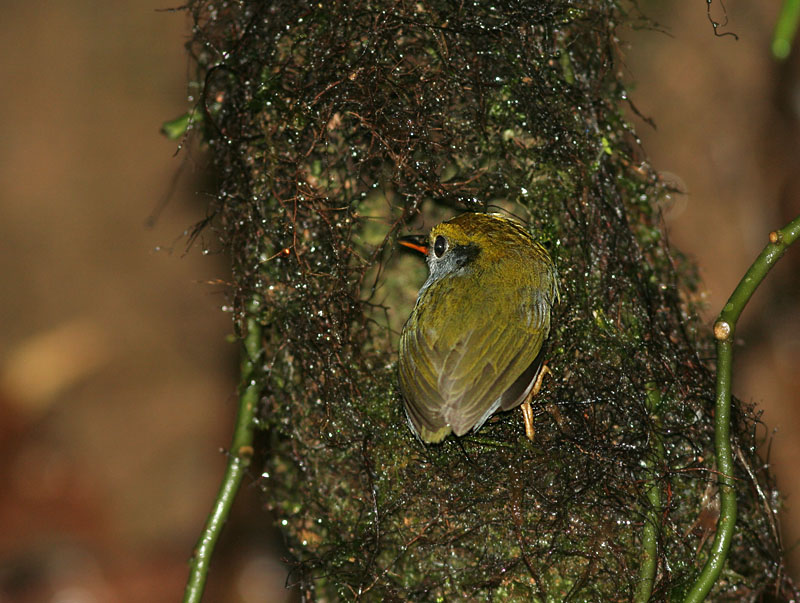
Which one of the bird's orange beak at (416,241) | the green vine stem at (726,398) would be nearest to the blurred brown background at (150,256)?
the bird's orange beak at (416,241)

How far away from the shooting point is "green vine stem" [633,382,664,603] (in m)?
2.37

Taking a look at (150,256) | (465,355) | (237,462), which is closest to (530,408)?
(465,355)

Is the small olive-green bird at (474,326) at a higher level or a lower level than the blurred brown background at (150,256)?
lower

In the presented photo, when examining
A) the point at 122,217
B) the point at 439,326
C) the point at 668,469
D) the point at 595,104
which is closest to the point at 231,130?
the point at 439,326

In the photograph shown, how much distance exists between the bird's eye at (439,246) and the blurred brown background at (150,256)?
2423 mm

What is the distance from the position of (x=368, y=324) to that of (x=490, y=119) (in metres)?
0.78

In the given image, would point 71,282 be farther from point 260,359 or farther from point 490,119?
point 490,119

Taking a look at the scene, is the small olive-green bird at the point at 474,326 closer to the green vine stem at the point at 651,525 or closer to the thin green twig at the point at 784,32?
the green vine stem at the point at 651,525

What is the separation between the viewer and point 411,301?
278 cm

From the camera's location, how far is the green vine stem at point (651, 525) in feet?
7.77

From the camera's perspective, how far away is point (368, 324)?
2.68 m

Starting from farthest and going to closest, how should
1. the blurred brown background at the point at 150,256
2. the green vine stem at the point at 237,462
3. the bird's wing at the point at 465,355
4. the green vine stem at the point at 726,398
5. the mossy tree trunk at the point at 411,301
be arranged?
1. the blurred brown background at the point at 150,256
2. the green vine stem at the point at 237,462
3. the mossy tree trunk at the point at 411,301
4. the bird's wing at the point at 465,355
5. the green vine stem at the point at 726,398

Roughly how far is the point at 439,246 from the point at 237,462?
3.18 ft

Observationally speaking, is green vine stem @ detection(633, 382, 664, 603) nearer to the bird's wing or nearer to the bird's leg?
the bird's leg
